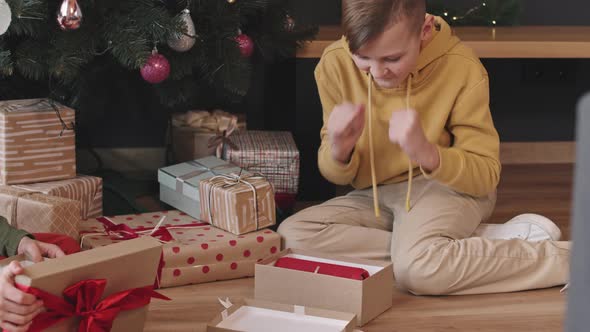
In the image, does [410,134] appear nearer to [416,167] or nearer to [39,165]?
[416,167]

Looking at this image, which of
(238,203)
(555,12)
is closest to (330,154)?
(238,203)

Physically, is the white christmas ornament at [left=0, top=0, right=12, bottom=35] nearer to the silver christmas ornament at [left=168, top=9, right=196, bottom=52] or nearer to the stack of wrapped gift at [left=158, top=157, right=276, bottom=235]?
the silver christmas ornament at [left=168, top=9, right=196, bottom=52]

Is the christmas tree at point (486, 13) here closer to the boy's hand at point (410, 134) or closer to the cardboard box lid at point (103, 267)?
the boy's hand at point (410, 134)

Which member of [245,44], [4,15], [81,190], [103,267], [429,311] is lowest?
[429,311]

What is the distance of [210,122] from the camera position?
246 cm

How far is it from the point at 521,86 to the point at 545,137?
19 cm

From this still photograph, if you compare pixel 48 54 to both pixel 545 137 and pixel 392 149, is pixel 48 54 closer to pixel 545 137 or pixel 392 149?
pixel 392 149

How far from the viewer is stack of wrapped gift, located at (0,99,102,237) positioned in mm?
1951

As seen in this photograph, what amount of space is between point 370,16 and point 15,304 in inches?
32.4

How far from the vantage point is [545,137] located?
295 cm

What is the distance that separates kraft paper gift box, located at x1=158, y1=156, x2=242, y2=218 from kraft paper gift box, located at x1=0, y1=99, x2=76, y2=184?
8.8 inches

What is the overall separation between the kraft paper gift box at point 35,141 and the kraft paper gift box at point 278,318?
710 millimetres

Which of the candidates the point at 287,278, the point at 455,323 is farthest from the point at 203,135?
the point at 455,323

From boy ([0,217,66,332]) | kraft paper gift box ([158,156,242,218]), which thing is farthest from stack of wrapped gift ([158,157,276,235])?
boy ([0,217,66,332])
